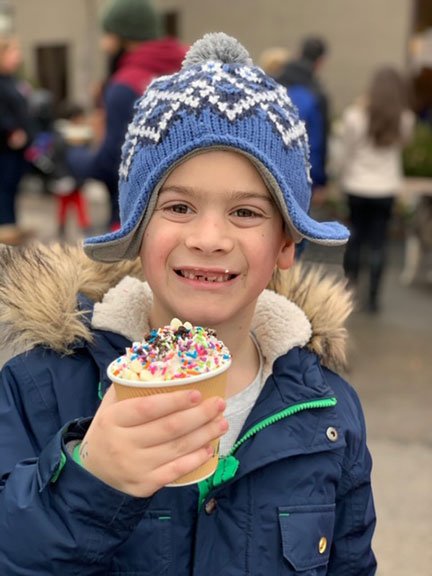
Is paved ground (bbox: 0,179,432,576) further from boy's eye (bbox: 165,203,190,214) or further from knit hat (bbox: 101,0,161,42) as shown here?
knit hat (bbox: 101,0,161,42)

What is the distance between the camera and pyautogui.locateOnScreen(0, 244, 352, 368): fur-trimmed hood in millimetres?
1855

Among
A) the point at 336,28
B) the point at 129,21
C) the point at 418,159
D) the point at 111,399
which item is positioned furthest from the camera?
the point at 336,28

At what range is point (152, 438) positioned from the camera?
4.52ft

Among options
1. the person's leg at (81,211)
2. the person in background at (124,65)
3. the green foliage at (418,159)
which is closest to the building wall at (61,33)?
the person's leg at (81,211)

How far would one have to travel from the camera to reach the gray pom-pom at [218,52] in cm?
184

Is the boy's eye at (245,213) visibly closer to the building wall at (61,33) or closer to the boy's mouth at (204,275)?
the boy's mouth at (204,275)

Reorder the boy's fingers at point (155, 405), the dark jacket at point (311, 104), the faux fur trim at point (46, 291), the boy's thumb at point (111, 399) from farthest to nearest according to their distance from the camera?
the dark jacket at point (311, 104), the faux fur trim at point (46, 291), the boy's thumb at point (111, 399), the boy's fingers at point (155, 405)

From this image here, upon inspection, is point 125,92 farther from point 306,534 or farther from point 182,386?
point 182,386

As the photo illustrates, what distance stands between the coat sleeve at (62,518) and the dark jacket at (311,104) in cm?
545

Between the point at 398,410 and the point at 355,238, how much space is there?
2571mm

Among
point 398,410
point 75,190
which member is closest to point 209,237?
point 398,410

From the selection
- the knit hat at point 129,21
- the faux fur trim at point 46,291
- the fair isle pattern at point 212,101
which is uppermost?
the fair isle pattern at point 212,101

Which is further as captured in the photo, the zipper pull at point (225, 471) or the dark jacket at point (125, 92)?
the dark jacket at point (125, 92)

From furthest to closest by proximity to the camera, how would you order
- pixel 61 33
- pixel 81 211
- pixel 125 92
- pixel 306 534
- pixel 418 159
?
pixel 61 33 < pixel 81 211 < pixel 418 159 < pixel 125 92 < pixel 306 534
